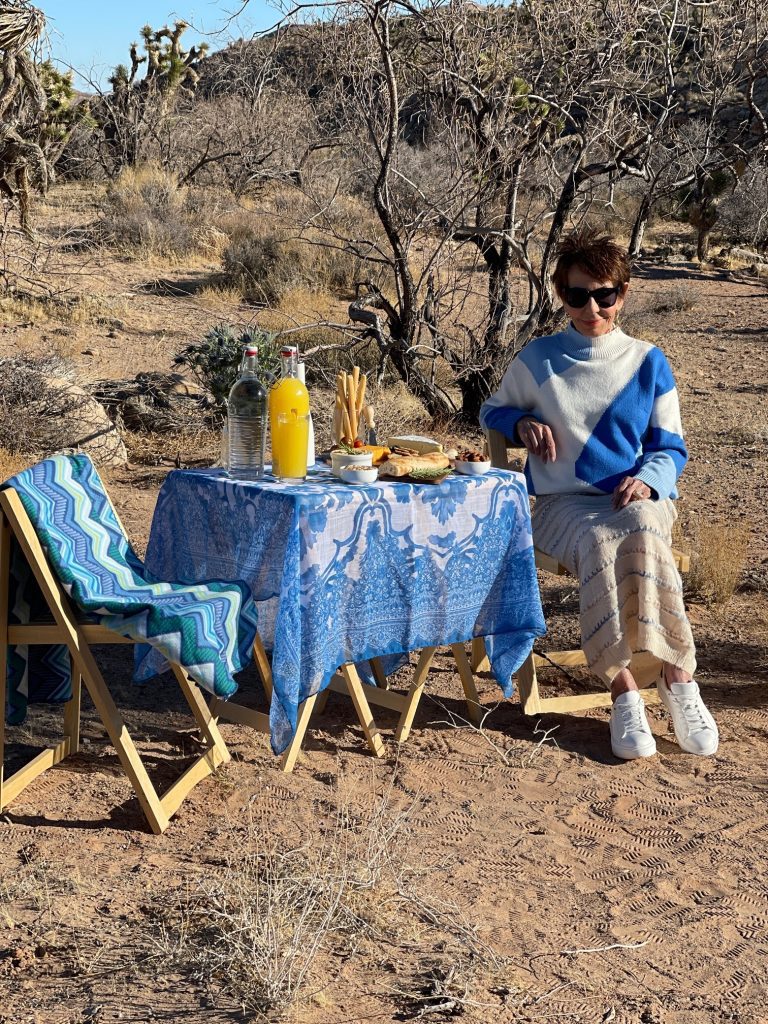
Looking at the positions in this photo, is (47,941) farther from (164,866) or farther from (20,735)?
(20,735)

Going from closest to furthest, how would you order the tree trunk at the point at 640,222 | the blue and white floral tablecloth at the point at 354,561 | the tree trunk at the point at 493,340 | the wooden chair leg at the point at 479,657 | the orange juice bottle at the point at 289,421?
the blue and white floral tablecloth at the point at 354,561, the orange juice bottle at the point at 289,421, the wooden chair leg at the point at 479,657, the tree trunk at the point at 640,222, the tree trunk at the point at 493,340

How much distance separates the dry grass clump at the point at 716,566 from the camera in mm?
5398

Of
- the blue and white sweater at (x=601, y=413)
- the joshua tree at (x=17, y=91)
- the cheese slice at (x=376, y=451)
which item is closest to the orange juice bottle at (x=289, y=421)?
the cheese slice at (x=376, y=451)

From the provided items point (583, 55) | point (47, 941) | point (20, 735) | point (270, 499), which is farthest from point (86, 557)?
point (583, 55)

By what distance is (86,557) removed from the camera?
3408 millimetres

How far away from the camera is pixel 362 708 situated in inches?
148

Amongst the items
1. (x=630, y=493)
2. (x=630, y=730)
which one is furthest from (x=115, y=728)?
(x=630, y=493)

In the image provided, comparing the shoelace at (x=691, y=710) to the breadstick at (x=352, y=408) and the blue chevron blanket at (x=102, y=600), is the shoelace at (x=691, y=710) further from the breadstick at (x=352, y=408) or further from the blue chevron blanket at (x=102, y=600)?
the blue chevron blanket at (x=102, y=600)

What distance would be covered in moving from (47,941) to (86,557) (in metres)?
1.10

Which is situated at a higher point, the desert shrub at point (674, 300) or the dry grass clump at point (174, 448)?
the dry grass clump at point (174, 448)

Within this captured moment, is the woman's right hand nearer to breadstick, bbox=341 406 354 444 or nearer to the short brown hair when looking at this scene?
the short brown hair

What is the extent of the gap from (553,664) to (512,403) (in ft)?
3.14

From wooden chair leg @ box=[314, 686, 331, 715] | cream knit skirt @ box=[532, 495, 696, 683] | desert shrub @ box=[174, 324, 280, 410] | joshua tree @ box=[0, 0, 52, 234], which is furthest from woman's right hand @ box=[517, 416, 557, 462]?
joshua tree @ box=[0, 0, 52, 234]

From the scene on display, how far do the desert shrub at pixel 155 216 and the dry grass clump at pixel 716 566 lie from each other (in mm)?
8797
